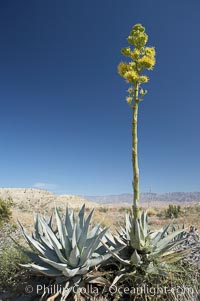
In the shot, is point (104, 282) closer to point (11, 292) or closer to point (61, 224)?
point (61, 224)

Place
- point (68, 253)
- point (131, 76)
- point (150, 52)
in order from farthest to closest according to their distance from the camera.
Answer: point (150, 52) < point (131, 76) < point (68, 253)

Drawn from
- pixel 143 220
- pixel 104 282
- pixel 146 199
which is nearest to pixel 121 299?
pixel 104 282

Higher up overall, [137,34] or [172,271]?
[137,34]

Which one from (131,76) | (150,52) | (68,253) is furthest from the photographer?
(150,52)

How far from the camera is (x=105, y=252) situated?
391 cm

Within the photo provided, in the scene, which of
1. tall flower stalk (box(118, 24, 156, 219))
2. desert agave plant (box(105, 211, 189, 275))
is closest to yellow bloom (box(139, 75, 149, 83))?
tall flower stalk (box(118, 24, 156, 219))

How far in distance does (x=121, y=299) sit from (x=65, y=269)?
80 cm

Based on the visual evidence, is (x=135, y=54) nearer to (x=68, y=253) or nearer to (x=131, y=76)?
(x=131, y=76)

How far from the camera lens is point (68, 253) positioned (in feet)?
12.4

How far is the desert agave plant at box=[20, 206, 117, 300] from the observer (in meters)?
3.45

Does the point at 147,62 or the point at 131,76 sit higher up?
the point at 147,62

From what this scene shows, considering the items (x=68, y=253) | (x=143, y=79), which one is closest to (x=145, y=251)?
(x=68, y=253)

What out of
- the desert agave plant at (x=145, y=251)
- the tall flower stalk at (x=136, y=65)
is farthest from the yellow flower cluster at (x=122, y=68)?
the desert agave plant at (x=145, y=251)

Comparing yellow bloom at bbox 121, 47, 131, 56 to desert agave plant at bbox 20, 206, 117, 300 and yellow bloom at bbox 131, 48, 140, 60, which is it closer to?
yellow bloom at bbox 131, 48, 140, 60
